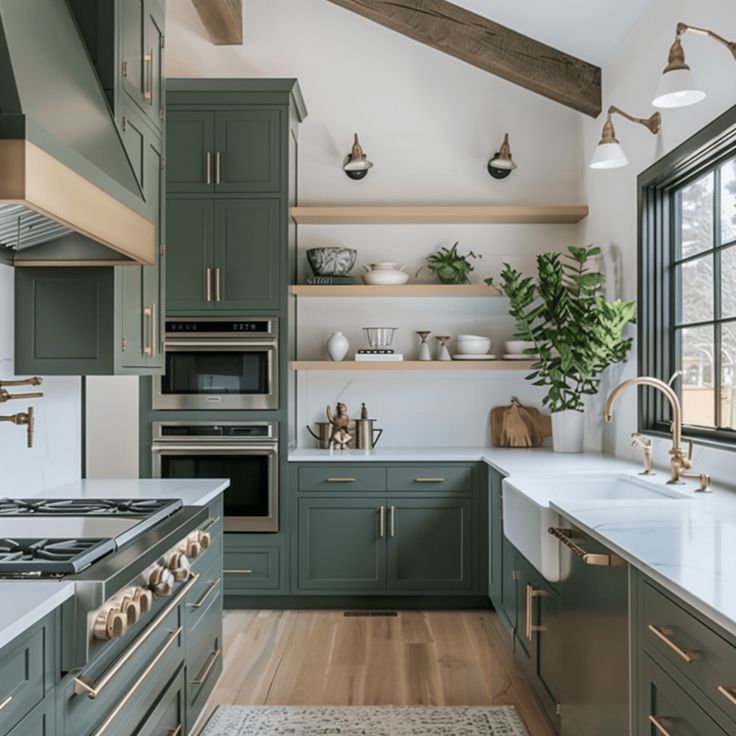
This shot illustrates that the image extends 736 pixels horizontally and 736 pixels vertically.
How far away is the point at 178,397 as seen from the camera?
3975 millimetres

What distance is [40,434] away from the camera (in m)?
2.55

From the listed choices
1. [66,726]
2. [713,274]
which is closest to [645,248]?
[713,274]

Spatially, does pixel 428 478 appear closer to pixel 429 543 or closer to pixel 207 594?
pixel 429 543

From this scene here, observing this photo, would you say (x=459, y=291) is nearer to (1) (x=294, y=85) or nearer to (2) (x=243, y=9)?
(1) (x=294, y=85)

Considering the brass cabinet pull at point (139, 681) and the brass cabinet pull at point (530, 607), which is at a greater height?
the brass cabinet pull at point (139, 681)

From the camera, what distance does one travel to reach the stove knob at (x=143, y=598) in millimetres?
1660

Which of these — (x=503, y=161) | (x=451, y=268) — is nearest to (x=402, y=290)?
(x=451, y=268)

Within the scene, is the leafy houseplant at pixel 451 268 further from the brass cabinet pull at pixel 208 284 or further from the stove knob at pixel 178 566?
the stove knob at pixel 178 566

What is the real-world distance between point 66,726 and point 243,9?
4228 millimetres

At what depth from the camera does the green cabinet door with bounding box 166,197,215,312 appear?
396cm

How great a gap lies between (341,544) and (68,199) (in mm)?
2730

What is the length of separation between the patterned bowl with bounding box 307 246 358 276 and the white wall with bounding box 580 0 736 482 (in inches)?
55.1

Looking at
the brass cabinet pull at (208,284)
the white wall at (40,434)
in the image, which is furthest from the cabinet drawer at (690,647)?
the brass cabinet pull at (208,284)

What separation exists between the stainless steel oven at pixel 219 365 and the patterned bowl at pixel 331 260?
0.46 meters
